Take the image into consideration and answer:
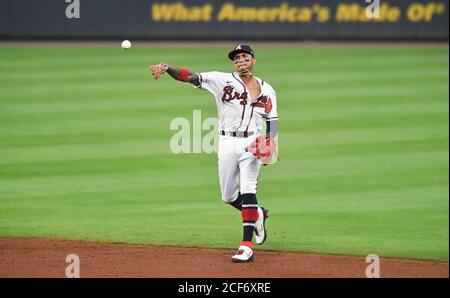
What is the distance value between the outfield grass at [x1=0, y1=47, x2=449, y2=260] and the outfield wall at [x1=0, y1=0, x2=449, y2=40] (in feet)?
3.17

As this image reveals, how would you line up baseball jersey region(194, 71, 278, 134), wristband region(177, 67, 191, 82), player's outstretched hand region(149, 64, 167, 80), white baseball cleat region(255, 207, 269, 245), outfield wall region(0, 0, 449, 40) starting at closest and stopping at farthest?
player's outstretched hand region(149, 64, 167, 80), wristband region(177, 67, 191, 82), baseball jersey region(194, 71, 278, 134), white baseball cleat region(255, 207, 269, 245), outfield wall region(0, 0, 449, 40)

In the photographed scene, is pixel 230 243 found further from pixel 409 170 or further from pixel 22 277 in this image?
pixel 409 170

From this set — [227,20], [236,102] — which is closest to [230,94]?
[236,102]

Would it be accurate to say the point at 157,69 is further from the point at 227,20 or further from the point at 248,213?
the point at 227,20

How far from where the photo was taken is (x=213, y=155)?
16.1m

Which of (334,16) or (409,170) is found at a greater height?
(334,16)

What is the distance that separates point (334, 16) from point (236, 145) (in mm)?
16233

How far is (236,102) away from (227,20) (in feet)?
52.4

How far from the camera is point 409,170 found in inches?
566

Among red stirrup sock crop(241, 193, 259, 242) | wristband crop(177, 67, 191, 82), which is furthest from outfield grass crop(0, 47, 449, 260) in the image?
wristband crop(177, 67, 191, 82)

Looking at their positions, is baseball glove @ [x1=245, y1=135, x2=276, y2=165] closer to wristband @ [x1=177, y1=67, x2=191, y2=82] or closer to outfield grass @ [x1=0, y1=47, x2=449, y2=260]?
wristband @ [x1=177, y1=67, x2=191, y2=82]

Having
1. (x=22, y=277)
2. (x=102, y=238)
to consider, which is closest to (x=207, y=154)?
(x=102, y=238)

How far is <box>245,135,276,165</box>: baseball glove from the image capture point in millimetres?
9602

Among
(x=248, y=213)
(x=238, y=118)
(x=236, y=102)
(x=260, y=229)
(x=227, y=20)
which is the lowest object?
(x=260, y=229)
